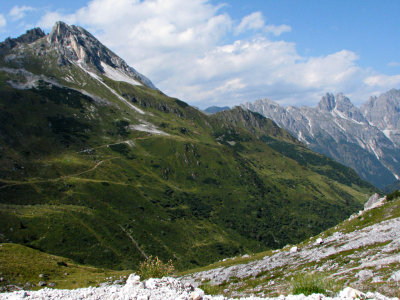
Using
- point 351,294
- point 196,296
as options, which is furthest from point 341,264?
point 196,296

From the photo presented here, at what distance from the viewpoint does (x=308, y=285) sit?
49.3ft

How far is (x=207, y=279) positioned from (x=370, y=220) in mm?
40700

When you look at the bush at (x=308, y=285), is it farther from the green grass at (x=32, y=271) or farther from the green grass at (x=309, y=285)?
the green grass at (x=32, y=271)

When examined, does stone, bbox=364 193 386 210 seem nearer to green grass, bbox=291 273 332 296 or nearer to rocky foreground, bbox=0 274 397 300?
green grass, bbox=291 273 332 296

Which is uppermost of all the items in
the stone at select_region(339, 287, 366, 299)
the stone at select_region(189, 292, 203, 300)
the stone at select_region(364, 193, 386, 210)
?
the stone at select_region(189, 292, 203, 300)

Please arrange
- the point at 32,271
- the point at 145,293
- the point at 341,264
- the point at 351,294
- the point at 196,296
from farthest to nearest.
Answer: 1. the point at 32,271
2. the point at 341,264
3. the point at 145,293
4. the point at 196,296
5. the point at 351,294

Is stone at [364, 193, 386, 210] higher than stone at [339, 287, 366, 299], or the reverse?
stone at [339, 287, 366, 299]

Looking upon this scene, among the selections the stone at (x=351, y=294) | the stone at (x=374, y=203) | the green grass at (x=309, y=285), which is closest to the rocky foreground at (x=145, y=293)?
the stone at (x=351, y=294)

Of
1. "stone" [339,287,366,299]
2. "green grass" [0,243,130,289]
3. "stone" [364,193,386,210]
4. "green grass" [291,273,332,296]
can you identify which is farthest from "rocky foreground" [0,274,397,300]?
"stone" [364,193,386,210]

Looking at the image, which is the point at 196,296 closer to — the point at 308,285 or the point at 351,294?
the point at 308,285

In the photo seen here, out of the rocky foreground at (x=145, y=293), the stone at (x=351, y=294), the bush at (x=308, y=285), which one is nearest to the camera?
the stone at (x=351, y=294)

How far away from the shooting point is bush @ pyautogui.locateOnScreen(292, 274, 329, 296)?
581 inches

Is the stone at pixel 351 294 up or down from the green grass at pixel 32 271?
up

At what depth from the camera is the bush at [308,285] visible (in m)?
14.8
